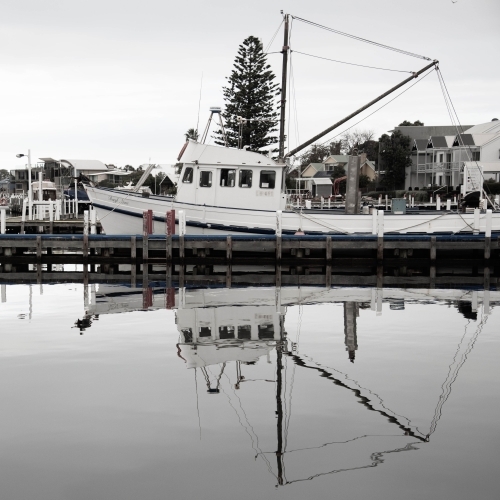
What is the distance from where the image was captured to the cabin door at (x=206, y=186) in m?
29.3

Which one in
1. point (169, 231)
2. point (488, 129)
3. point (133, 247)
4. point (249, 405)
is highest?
point (488, 129)

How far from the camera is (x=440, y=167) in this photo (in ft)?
277

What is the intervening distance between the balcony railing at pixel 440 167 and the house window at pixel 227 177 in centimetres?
5663

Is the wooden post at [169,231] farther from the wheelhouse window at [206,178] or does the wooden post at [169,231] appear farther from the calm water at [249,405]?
the calm water at [249,405]

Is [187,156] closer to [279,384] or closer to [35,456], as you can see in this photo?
[279,384]

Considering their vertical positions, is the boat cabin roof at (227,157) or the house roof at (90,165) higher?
the house roof at (90,165)

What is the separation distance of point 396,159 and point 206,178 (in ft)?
208

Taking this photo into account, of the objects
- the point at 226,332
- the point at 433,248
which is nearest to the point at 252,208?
the point at 433,248

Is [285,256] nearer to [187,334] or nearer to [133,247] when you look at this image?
[133,247]

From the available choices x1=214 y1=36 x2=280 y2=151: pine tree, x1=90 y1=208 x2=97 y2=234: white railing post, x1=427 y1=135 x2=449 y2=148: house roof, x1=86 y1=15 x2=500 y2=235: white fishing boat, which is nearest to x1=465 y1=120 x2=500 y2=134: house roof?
x1=427 y1=135 x2=449 y2=148: house roof

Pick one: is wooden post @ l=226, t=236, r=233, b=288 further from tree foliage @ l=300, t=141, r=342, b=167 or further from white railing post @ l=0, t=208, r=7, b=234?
tree foliage @ l=300, t=141, r=342, b=167

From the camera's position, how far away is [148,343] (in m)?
14.0

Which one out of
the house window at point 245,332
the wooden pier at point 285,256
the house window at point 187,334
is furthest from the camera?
the wooden pier at point 285,256

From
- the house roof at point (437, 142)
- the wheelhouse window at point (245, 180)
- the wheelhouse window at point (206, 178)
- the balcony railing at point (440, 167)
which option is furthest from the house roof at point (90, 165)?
the wheelhouse window at point (245, 180)
